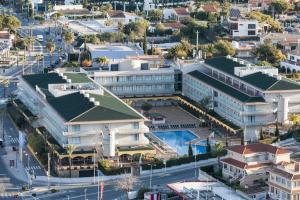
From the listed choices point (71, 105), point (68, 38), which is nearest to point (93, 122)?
point (71, 105)

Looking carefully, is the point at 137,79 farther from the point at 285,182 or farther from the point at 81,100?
the point at 285,182

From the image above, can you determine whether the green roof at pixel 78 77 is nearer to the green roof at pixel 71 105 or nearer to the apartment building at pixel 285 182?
the green roof at pixel 71 105

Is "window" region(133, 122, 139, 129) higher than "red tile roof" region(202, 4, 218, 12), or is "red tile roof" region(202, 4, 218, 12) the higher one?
"red tile roof" region(202, 4, 218, 12)

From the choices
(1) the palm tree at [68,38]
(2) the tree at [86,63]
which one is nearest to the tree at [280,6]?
(1) the palm tree at [68,38]

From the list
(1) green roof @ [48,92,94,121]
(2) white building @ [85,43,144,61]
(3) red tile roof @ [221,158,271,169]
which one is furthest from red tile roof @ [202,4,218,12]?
(3) red tile roof @ [221,158,271,169]

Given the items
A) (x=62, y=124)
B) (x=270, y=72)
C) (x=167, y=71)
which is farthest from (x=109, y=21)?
(x=62, y=124)

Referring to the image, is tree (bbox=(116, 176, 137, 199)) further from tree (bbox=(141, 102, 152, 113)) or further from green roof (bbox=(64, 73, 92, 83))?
tree (bbox=(141, 102, 152, 113))

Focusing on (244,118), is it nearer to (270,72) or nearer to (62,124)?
(270,72)
